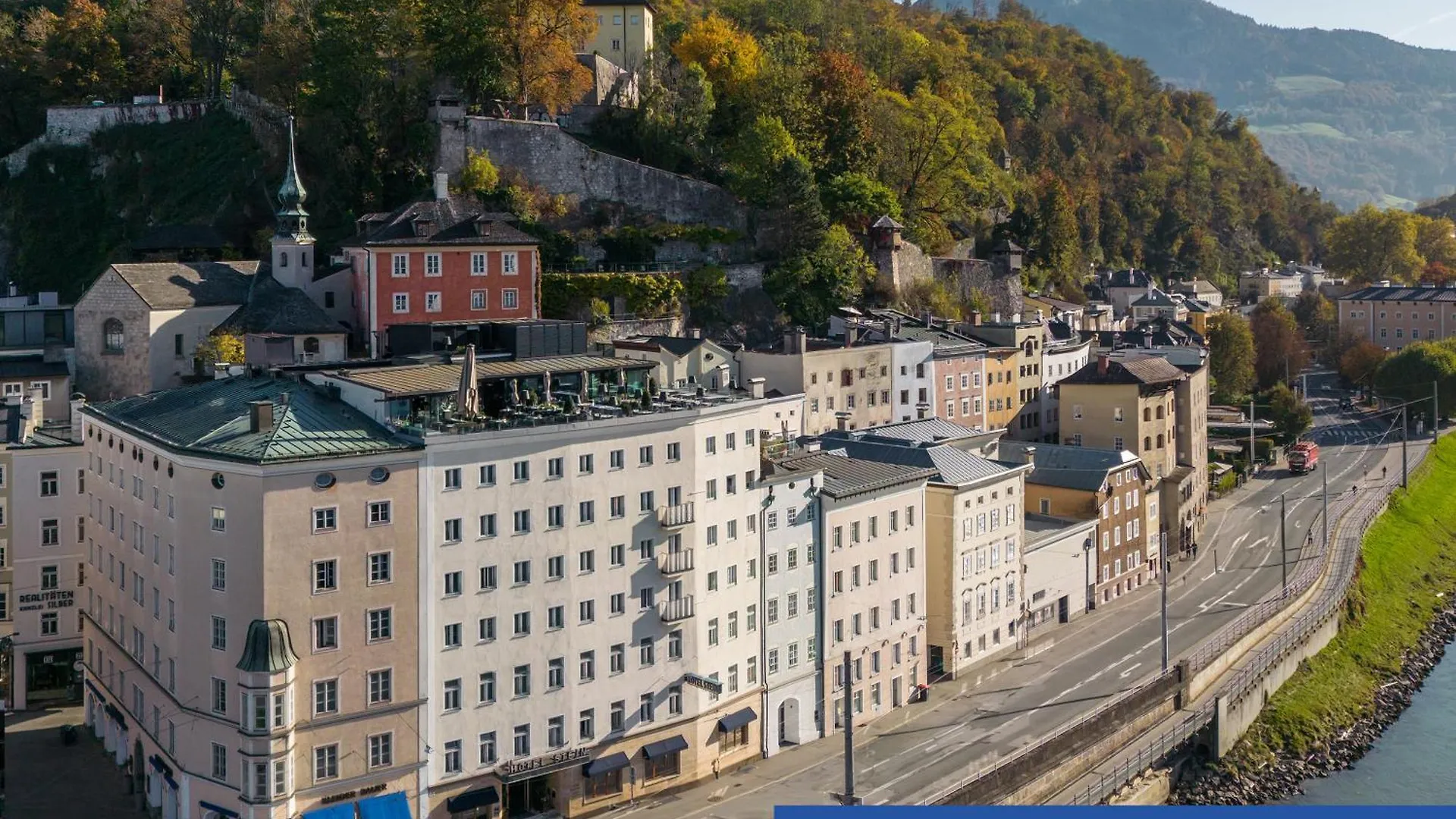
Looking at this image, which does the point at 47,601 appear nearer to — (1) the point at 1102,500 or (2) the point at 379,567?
(2) the point at 379,567

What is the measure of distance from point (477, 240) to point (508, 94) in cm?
1686

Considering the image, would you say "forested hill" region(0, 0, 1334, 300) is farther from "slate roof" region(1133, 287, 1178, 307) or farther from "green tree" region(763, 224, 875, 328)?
"slate roof" region(1133, 287, 1178, 307)

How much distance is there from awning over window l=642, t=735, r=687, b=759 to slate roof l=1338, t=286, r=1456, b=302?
10260 cm

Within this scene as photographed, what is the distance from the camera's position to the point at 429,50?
3000 inches

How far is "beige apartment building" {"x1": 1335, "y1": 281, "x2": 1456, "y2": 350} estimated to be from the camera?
12912cm

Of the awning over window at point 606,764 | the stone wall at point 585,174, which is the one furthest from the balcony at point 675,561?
the stone wall at point 585,174

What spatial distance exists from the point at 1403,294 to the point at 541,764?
109089mm

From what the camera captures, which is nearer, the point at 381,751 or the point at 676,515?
the point at 381,751

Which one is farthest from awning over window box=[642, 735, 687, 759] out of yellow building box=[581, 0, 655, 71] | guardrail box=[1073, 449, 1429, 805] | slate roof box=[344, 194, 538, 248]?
yellow building box=[581, 0, 655, 71]

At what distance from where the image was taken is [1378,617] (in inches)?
2795

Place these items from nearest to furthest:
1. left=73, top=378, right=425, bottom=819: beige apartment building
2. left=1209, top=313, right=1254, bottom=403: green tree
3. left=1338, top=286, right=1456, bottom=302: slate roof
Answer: left=73, top=378, right=425, bottom=819: beige apartment building, left=1209, top=313, right=1254, bottom=403: green tree, left=1338, top=286, right=1456, bottom=302: slate roof

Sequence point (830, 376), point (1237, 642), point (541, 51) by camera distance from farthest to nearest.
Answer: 1. point (541, 51)
2. point (830, 376)
3. point (1237, 642)

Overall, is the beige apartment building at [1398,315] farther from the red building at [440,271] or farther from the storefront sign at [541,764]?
the storefront sign at [541,764]

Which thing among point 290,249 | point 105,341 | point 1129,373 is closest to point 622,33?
point 290,249
